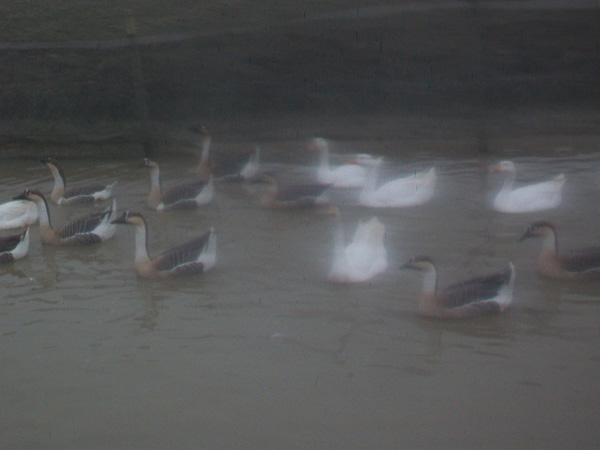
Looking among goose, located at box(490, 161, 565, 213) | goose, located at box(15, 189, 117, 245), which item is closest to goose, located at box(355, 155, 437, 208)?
goose, located at box(490, 161, 565, 213)

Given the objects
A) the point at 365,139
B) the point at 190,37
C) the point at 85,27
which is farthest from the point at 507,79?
the point at 85,27

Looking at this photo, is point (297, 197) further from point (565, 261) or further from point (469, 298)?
point (469, 298)

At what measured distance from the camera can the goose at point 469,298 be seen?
6949 millimetres

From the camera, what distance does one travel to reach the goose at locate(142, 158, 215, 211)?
10.9 meters

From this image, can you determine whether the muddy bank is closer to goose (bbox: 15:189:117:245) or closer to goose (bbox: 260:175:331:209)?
goose (bbox: 260:175:331:209)

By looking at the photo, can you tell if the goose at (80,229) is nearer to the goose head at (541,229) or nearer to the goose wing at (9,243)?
the goose wing at (9,243)

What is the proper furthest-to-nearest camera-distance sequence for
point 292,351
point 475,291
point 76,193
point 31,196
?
point 76,193, point 31,196, point 475,291, point 292,351

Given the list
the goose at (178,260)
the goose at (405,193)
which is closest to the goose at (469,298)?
the goose at (178,260)

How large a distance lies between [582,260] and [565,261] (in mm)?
152

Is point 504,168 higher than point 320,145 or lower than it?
lower

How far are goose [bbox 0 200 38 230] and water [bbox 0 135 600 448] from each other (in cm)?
96

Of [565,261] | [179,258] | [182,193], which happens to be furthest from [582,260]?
[182,193]

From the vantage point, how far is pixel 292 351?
20.9 ft

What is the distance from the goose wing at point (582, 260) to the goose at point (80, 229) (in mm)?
5118
